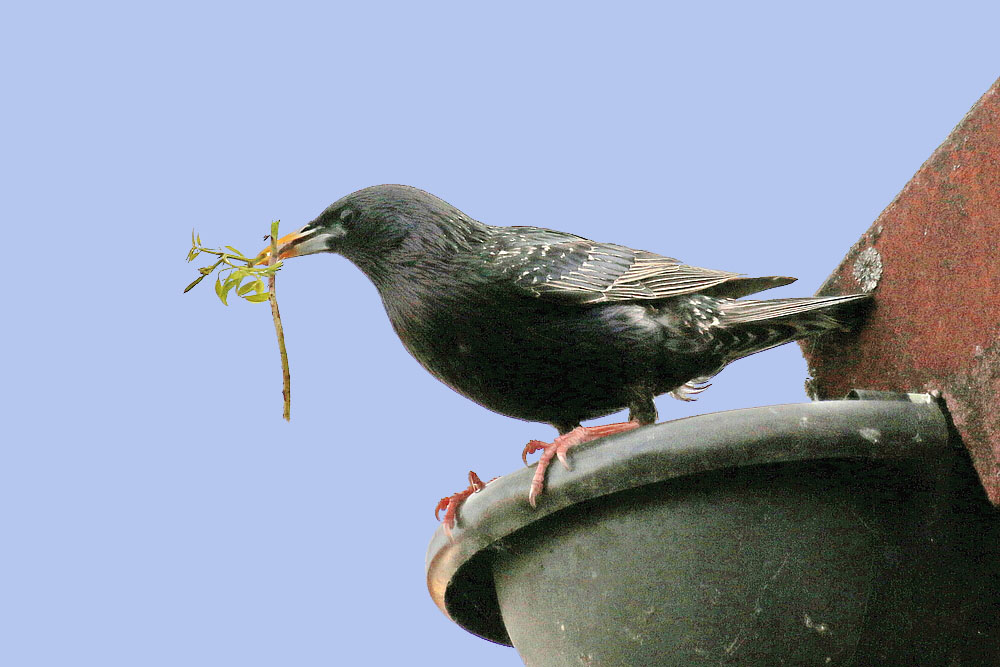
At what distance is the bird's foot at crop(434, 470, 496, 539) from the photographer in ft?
8.91

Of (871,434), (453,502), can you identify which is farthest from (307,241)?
(871,434)

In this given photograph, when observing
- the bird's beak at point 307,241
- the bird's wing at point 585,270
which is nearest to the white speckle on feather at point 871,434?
the bird's wing at point 585,270

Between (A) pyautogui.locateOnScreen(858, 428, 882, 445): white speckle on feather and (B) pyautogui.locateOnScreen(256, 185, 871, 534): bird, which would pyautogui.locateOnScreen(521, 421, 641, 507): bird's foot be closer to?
(B) pyautogui.locateOnScreen(256, 185, 871, 534): bird

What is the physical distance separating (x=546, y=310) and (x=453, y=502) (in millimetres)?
624

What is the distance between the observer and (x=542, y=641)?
259 centimetres

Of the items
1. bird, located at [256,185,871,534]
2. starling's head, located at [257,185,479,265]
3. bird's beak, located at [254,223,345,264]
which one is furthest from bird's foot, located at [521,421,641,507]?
bird's beak, located at [254,223,345,264]

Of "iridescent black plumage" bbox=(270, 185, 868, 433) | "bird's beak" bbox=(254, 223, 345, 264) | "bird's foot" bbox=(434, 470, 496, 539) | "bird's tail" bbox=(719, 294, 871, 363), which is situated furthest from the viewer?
"bird's beak" bbox=(254, 223, 345, 264)

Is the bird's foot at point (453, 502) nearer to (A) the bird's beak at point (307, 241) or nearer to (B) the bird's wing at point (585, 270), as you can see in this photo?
(B) the bird's wing at point (585, 270)

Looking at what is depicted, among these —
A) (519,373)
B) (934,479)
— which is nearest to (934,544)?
(934,479)

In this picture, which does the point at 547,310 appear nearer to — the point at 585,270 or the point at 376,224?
the point at 585,270

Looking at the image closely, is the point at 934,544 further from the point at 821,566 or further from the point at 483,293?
the point at 483,293

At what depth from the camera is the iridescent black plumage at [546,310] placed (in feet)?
10.5

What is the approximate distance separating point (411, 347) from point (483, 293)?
0.26 meters

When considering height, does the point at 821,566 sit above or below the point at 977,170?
below
